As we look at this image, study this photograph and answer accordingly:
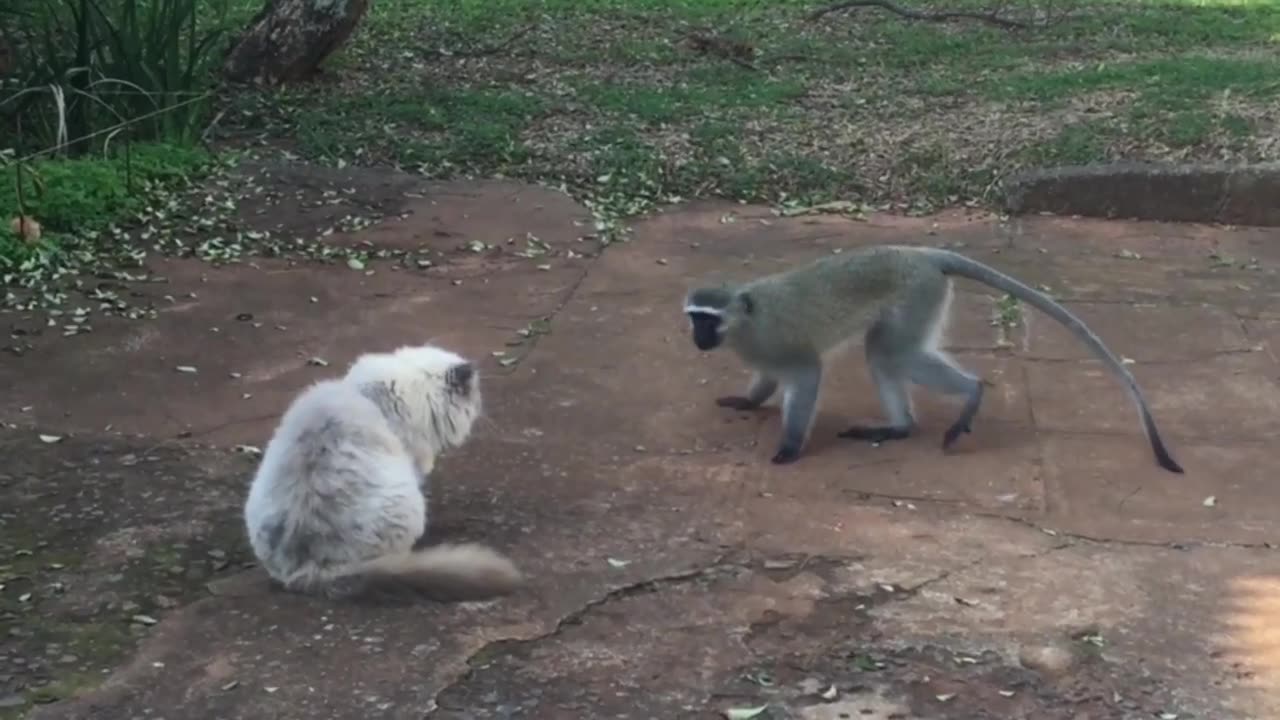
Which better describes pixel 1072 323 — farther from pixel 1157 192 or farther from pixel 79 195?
pixel 79 195

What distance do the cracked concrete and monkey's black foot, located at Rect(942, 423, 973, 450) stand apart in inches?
2.3

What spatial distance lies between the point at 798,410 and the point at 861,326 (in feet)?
1.24

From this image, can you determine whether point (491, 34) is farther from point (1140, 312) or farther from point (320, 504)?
point (320, 504)

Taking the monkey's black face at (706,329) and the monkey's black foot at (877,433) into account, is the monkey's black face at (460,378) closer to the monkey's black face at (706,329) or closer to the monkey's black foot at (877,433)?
the monkey's black face at (706,329)

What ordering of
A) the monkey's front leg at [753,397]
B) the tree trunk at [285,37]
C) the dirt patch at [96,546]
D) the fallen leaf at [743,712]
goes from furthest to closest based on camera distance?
the tree trunk at [285,37] → the monkey's front leg at [753,397] → the dirt patch at [96,546] → the fallen leaf at [743,712]

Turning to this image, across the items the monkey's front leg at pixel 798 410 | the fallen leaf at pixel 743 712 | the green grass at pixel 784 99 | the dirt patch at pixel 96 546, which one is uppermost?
the green grass at pixel 784 99

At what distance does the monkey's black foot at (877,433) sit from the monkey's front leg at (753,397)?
327mm

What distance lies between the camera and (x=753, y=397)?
17.7 ft

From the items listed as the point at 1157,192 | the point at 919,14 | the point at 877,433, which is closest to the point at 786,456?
the point at 877,433

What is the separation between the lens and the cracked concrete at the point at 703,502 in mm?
3559

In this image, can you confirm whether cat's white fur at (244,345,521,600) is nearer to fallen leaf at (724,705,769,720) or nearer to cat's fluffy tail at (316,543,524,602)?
cat's fluffy tail at (316,543,524,602)

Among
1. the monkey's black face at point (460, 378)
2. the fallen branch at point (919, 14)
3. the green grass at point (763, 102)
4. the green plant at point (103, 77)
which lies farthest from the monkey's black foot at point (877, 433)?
the fallen branch at point (919, 14)

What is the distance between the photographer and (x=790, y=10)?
1214 centimetres

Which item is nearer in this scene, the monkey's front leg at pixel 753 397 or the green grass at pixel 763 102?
the monkey's front leg at pixel 753 397
